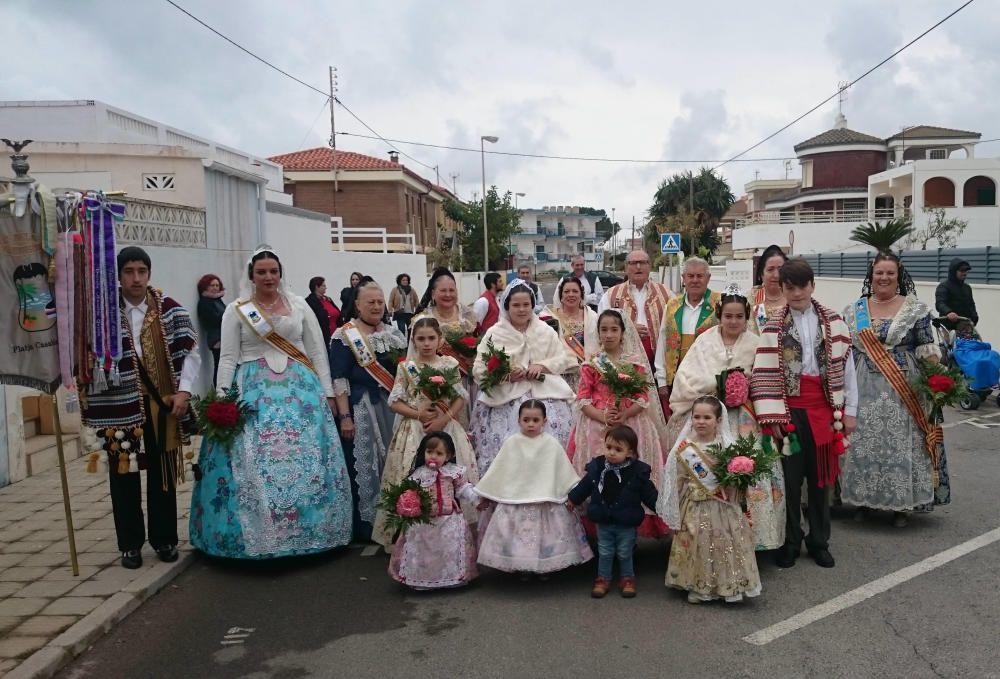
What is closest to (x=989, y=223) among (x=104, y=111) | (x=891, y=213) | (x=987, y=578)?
(x=891, y=213)

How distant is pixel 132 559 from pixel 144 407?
1029 mm

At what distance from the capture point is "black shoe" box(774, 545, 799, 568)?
6.01 m

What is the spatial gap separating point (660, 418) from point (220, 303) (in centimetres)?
713

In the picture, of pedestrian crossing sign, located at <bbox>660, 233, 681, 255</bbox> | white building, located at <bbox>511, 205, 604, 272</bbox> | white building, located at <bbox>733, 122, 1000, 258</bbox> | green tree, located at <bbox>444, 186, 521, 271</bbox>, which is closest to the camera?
pedestrian crossing sign, located at <bbox>660, 233, 681, 255</bbox>

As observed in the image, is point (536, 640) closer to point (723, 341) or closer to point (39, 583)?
point (723, 341)

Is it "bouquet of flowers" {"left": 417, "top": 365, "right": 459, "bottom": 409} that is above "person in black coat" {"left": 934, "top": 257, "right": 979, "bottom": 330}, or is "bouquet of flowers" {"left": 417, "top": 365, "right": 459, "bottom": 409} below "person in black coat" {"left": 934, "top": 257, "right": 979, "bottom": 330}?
below

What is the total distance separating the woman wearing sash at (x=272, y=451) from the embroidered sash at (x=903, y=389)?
405 cm

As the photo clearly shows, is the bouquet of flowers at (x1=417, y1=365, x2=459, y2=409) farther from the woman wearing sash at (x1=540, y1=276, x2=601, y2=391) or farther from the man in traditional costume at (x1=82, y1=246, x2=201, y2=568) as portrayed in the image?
the man in traditional costume at (x1=82, y1=246, x2=201, y2=568)

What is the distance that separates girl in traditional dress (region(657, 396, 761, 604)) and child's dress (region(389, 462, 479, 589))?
1251mm

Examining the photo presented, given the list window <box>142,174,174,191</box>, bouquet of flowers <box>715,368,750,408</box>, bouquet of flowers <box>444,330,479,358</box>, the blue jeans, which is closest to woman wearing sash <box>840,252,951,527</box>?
bouquet of flowers <box>715,368,750,408</box>

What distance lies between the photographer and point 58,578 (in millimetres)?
5859

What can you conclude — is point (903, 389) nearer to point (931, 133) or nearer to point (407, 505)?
point (407, 505)

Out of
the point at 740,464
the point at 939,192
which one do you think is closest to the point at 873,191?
the point at 939,192

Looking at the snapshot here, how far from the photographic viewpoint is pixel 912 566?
5879 mm
